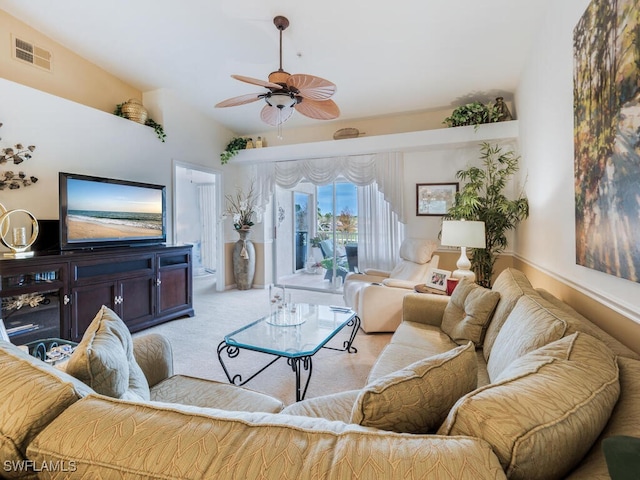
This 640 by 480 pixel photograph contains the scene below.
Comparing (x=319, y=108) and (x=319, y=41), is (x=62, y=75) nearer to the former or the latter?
(x=319, y=41)

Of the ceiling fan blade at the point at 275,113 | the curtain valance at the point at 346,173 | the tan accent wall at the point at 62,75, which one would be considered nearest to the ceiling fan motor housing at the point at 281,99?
the ceiling fan blade at the point at 275,113

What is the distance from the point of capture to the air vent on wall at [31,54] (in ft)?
10.4

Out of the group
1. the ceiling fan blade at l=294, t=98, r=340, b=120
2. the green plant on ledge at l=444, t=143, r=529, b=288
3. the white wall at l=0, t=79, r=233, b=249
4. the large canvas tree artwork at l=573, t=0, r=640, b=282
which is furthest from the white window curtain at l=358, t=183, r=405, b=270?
the large canvas tree artwork at l=573, t=0, r=640, b=282

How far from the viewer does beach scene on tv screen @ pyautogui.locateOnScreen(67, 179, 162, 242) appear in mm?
3070

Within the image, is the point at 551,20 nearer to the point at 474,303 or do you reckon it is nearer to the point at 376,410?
the point at 474,303

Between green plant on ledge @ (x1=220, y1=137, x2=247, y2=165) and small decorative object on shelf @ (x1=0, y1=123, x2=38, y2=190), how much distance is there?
2600mm

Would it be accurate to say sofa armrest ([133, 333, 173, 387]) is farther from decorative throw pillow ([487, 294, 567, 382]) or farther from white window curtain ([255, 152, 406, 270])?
white window curtain ([255, 152, 406, 270])

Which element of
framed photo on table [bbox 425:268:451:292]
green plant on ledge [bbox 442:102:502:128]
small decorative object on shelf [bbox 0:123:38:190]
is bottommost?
framed photo on table [bbox 425:268:451:292]

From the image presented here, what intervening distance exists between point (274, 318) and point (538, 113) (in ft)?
9.53

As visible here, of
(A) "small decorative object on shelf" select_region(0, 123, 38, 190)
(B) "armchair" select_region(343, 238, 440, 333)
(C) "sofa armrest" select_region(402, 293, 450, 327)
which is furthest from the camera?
(B) "armchair" select_region(343, 238, 440, 333)

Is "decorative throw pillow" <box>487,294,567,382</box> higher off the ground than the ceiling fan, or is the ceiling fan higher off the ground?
the ceiling fan

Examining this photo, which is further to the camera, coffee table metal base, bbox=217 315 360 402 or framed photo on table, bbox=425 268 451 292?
framed photo on table, bbox=425 268 451 292

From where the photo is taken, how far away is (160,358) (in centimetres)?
160

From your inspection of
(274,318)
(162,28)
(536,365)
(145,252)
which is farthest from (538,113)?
(145,252)
